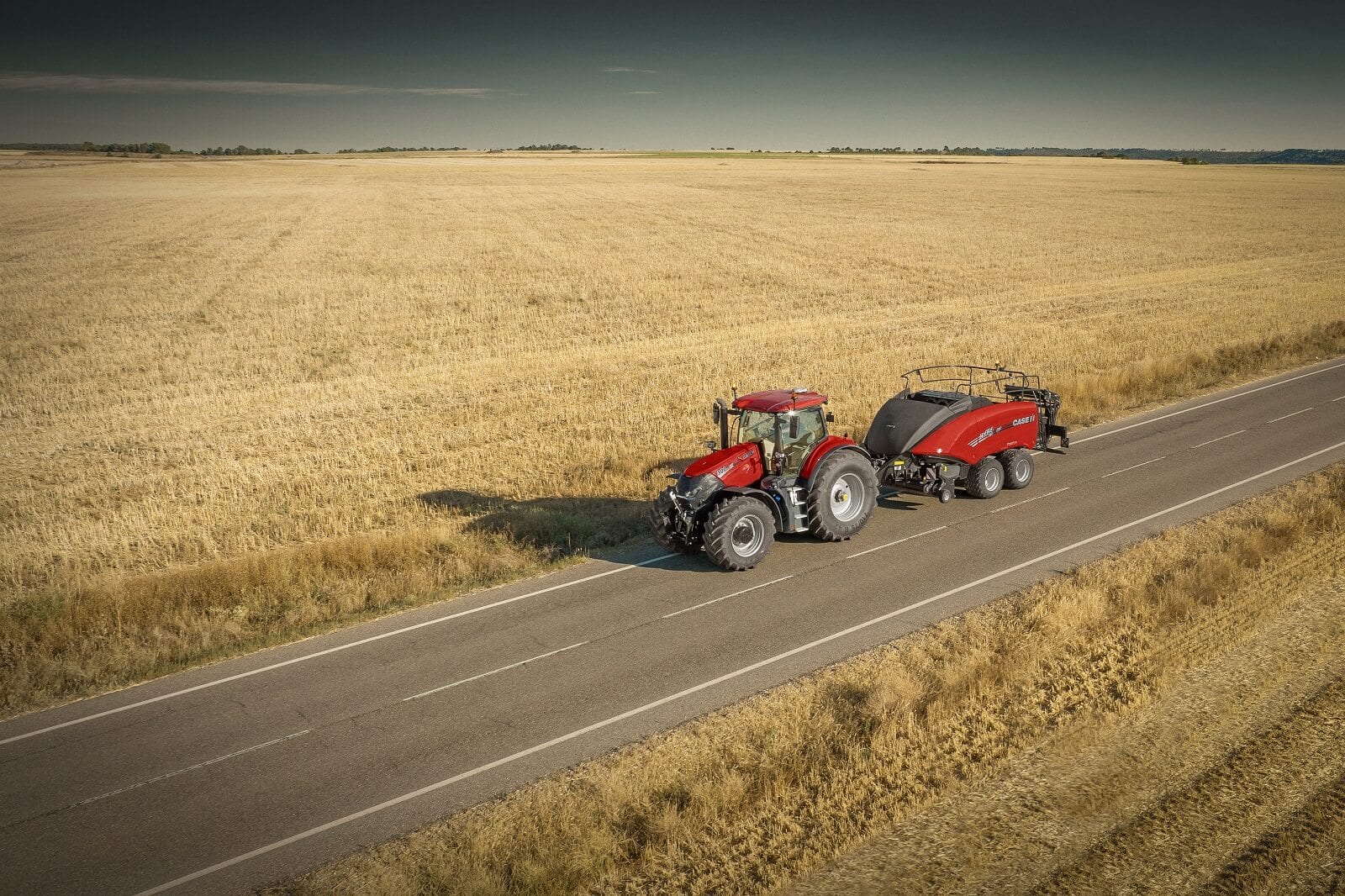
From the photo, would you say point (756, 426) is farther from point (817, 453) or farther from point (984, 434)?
point (984, 434)

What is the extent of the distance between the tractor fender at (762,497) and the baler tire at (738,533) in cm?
9

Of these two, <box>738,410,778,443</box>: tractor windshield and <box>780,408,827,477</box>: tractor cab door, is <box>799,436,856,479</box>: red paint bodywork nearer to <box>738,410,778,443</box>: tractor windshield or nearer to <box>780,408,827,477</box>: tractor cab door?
<box>780,408,827,477</box>: tractor cab door

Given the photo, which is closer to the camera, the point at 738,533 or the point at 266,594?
the point at 266,594

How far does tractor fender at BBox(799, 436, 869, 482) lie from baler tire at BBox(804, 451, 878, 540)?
0.07 metres

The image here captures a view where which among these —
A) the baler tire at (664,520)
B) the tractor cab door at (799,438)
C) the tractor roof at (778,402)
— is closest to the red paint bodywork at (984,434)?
the tractor cab door at (799,438)

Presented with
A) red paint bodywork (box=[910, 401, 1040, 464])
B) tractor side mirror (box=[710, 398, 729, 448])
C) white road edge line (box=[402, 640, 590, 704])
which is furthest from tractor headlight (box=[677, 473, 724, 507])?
red paint bodywork (box=[910, 401, 1040, 464])

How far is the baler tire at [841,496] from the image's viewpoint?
50.0 feet

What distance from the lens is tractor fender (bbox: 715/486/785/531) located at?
14.6 meters

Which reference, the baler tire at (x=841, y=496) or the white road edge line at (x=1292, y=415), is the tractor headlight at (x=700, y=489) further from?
the white road edge line at (x=1292, y=415)

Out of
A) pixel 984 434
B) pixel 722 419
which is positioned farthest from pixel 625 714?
pixel 984 434

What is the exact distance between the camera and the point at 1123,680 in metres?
11.1

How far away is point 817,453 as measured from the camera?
1546 centimetres

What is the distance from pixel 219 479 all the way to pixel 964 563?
14.2m

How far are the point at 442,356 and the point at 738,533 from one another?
62.4ft
